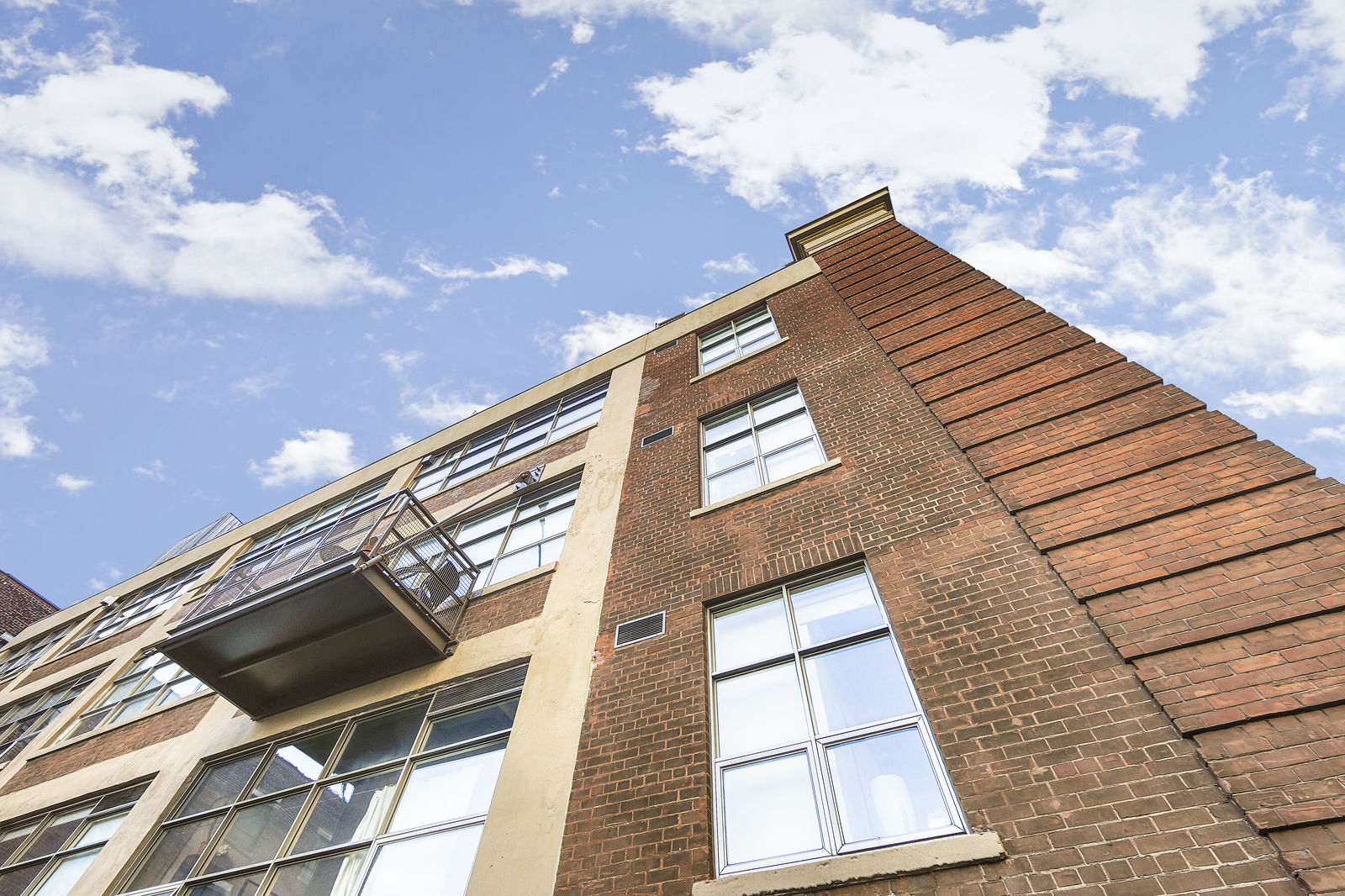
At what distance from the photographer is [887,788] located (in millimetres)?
4688

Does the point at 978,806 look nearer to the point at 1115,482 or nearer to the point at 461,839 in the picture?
the point at 1115,482

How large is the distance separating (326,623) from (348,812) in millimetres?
2431

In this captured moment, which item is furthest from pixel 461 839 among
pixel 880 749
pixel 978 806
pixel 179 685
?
pixel 179 685

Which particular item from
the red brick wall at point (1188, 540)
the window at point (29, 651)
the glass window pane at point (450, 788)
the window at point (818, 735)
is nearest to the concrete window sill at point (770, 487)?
the red brick wall at point (1188, 540)

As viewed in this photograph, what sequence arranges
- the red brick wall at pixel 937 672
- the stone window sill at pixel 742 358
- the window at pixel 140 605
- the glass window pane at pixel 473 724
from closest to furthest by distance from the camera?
the red brick wall at pixel 937 672 < the glass window pane at pixel 473 724 < the stone window sill at pixel 742 358 < the window at pixel 140 605

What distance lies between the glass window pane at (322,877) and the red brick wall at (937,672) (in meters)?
2.48

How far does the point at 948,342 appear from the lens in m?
8.44

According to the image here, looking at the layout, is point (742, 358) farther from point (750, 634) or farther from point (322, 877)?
point (322, 877)

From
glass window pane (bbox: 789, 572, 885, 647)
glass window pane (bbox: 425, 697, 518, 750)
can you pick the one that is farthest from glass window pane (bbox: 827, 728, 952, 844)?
glass window pane (bbox: 425, 697, 518, 750)

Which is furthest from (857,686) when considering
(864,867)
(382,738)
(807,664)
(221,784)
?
(221,784)

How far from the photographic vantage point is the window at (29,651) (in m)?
19.4

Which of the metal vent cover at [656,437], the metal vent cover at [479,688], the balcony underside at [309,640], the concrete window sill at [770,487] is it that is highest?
the metal vent cover at [656,437]

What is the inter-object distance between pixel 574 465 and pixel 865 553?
231 inches

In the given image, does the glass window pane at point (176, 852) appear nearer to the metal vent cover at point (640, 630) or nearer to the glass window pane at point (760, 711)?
the metal vent cover at point (640, 630)
